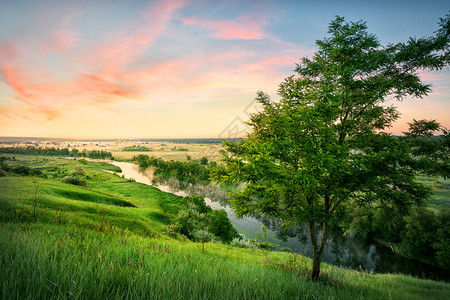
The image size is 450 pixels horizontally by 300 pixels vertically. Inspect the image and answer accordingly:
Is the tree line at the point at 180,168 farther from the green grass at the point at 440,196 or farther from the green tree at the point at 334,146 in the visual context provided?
the green tree at the point at 334,146

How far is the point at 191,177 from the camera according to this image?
328 feet

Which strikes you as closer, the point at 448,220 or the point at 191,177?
the point at 448,220

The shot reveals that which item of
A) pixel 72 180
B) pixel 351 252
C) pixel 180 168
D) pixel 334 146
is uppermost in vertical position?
pixel 334 146

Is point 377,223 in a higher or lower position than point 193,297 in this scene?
lower

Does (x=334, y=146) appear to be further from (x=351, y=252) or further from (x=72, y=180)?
(x=351, y=252)

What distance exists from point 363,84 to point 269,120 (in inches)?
235

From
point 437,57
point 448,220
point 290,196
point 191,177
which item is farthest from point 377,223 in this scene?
point 191,177

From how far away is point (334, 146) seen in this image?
6035mm

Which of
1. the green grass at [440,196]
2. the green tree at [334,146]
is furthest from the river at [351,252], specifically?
the green tree at [334,146]

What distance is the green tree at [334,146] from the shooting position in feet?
20.6

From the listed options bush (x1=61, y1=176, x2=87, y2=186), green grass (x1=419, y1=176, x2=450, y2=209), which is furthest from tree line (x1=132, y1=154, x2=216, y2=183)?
green grass (x1=419, y1=176, x2=450, y2=209)

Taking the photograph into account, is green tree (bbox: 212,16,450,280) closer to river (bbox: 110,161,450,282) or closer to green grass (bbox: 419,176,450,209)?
river (bbox: 110,161,450,282)

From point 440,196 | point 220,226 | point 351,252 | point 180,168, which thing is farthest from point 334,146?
point 180,168

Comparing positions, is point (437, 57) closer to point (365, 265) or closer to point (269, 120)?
point (269, 120)
